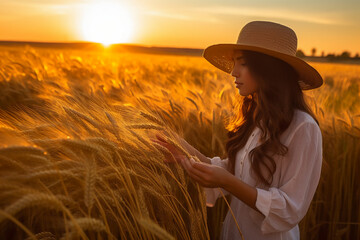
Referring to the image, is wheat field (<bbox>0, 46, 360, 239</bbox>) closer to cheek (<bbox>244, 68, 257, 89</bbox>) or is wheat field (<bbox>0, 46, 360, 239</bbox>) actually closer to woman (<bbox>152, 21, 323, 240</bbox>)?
woman (<bbox>152, 21, 323, 240</bbox>)

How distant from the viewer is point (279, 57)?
61.1 inches

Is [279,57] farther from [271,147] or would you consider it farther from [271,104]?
[271,147]

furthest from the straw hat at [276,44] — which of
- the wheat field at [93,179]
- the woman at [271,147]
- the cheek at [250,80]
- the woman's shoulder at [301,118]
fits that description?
the wheat field at [93,179]

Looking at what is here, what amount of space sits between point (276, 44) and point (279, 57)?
7cm

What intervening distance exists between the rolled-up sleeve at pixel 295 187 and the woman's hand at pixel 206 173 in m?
0.18

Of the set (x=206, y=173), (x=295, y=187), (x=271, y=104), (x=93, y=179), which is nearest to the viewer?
(x=93, y=179)

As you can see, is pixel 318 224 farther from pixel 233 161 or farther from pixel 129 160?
pixel 129 160

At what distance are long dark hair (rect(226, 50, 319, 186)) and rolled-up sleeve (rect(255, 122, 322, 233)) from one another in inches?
2.6

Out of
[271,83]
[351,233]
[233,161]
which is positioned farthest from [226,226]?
[351,233]

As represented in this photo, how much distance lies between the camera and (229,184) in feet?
4.33

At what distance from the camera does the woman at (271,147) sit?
1370 mm

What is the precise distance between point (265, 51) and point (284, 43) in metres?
0.13

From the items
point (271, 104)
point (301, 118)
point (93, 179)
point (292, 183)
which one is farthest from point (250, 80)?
point (93, 179)

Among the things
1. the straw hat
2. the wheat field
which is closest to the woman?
the straw hat
